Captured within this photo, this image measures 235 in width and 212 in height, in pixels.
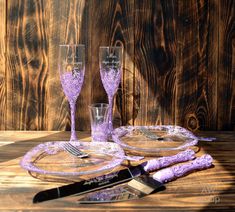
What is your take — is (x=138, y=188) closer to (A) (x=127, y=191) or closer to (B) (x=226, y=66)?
(A) (x=127, y=191)

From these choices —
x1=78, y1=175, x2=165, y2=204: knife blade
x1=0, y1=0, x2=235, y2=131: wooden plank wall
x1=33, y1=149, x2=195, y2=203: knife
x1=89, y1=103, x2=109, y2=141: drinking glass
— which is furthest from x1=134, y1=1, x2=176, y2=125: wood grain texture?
x1=78, y1=175, x2=165, y2=204: knife blade

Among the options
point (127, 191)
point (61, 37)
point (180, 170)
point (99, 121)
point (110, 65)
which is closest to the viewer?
point (127, 191)

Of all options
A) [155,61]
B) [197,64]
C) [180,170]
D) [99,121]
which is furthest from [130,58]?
[180,170]

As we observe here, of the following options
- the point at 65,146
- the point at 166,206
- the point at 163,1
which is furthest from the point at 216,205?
the point at 163,1

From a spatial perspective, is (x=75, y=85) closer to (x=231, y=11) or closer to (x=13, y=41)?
(x=13, y=41)

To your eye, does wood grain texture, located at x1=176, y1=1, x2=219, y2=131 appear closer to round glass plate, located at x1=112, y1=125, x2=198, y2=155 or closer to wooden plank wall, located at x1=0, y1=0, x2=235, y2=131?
wooden plank wall, located at x1=0, y1=0, x2=235, y2=131

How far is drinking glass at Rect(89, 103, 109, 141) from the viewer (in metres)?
1.27

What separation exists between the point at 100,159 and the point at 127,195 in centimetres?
27

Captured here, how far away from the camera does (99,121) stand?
1279 mm

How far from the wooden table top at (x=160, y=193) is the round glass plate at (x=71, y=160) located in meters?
0.04

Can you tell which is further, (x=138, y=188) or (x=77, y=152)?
(x=77, y=152)

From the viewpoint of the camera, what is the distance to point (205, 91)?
5.20ft

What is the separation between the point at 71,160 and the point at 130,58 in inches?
23.8

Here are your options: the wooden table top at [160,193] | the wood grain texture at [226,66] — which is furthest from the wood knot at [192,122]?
the wooden table top at [160,193]
